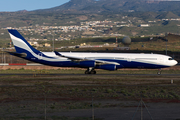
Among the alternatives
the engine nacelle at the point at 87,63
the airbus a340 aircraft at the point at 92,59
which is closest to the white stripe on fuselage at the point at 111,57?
the airbus a340 aircraft at the point at 92,59

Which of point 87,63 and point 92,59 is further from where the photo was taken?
point 92,59

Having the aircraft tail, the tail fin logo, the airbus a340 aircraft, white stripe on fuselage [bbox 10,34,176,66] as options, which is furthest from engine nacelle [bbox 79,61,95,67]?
the tail fin logo

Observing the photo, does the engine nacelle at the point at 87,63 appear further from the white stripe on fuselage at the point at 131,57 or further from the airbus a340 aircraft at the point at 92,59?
the white stripe on fuselage at the point at 131,57

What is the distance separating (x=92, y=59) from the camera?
164ft

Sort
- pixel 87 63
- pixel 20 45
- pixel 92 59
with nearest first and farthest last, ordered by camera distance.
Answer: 1. pixel 87 63
2. pixel 92 59
3. pixel 20 45

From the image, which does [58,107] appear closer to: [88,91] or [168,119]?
[88,91]

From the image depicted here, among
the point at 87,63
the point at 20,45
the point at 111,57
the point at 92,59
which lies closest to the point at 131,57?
the point at 111,57

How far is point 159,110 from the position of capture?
22.2 m

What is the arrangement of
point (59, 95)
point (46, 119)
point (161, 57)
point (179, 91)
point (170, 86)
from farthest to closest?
point (161, 57)
point (170, 86)
point (179, 91)
point (59, 95)
point (46, 119)

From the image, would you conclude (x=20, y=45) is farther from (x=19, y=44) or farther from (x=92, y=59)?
(x=92, y=59)

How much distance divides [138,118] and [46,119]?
6.74 metres

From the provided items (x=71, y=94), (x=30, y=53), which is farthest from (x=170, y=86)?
(x=30, y=53)

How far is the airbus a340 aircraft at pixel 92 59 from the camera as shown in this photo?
4950 cm

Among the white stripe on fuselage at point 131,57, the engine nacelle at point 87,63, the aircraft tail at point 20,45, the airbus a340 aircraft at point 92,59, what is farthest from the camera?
the aircraft tail at point 20,45
